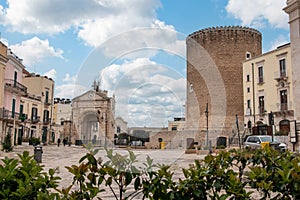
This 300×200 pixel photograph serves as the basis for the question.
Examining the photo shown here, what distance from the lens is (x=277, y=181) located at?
2639 mm

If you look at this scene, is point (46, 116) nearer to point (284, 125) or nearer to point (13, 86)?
point (13, 86)

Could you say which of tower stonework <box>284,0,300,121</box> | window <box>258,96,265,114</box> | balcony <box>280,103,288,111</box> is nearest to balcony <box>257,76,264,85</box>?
window <box>258,96,265,114</box>

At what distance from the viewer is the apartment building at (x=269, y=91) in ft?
79.7

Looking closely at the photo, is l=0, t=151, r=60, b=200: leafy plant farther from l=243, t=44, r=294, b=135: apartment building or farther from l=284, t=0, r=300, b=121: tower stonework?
l=243, t=44, r=294, b=135: apartment building

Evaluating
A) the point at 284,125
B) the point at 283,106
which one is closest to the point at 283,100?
the point at 283,106

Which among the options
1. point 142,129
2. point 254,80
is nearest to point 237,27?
point 254,80

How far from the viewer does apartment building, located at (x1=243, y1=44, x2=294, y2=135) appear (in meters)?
24.3

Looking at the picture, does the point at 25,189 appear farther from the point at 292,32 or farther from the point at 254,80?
the point at 254,80

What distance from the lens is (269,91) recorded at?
86.9ft

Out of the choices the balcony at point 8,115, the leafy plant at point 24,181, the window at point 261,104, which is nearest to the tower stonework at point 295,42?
the leafy plant at point 24,181

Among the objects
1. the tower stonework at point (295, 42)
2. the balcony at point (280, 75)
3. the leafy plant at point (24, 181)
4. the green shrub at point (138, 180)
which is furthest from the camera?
the balcony at point (280, 75)

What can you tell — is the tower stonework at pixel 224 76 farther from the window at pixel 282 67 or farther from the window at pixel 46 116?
the window at pixel 46 116

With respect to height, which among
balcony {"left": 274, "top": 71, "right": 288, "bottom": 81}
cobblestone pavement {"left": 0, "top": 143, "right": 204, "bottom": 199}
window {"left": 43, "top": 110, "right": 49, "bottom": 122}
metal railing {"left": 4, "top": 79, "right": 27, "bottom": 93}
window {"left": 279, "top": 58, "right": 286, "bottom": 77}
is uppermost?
window {"left": 279, "top": 58, "right": 286, "bottom": 77}

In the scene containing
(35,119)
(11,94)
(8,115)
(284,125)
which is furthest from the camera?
(35,119)
